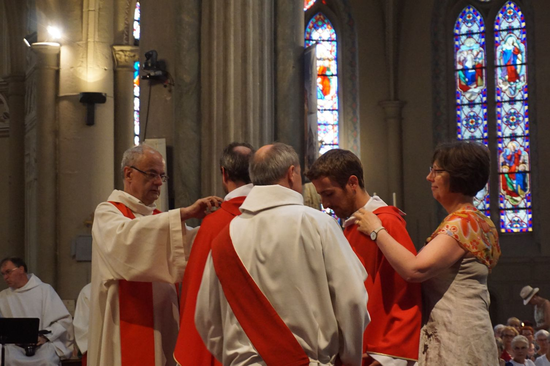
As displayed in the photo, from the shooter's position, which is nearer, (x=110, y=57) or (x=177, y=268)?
(x=177, y=268)

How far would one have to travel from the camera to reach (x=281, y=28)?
6898 mm

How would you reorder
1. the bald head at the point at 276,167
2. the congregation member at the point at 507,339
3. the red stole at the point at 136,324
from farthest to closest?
the congregation member at the point at 507,339 < the red stole at the point at 136,324 < the bald head at the point at 276,167

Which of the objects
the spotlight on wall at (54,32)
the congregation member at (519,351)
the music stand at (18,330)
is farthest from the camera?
the spotlight on wall at (54,32)

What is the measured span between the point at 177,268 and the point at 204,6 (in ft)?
10.0

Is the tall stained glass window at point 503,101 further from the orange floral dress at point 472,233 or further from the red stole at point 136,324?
the orange floral dress at point 472,233

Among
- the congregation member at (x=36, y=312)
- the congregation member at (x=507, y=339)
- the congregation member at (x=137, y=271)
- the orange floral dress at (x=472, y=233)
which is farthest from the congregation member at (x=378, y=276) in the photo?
the congregation member at (x=507, y=339)

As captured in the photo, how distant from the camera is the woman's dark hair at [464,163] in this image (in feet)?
10.3

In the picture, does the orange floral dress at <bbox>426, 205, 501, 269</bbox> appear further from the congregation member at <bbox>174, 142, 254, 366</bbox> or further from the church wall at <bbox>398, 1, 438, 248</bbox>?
the church wall at <bbox>398, 1, 438, 248</bbox>

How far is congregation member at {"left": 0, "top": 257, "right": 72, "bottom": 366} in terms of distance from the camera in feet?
25.7

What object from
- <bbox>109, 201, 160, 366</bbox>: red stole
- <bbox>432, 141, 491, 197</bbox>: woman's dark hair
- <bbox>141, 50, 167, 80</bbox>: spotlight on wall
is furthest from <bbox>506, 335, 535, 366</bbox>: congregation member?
<bbox>432, 141, 491, 197</bbox>: woman's dark hair

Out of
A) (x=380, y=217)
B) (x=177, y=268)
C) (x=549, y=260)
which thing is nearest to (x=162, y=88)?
(x=177, y=268)

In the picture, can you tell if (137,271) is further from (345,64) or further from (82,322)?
(345,64)

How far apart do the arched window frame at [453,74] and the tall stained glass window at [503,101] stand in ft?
0.25

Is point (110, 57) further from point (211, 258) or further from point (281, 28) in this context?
point (211, 258)
